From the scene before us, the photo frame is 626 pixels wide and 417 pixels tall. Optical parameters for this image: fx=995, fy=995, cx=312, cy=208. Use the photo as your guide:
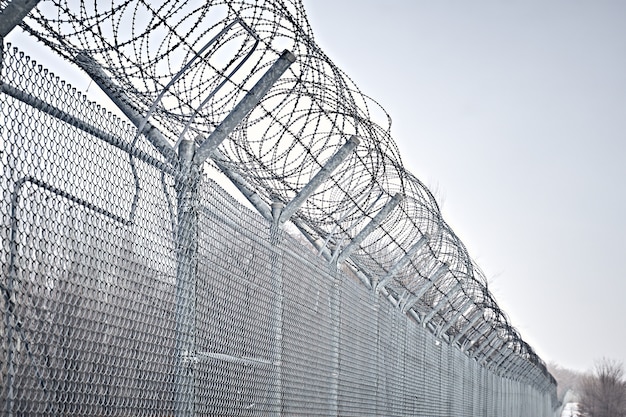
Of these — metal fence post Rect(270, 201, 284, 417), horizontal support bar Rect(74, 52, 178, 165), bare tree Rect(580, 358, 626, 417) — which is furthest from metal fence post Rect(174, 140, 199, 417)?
bare tree Rect(580, 358, 626, 417)

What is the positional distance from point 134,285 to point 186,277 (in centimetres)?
54

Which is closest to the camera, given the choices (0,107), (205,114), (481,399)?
(0,107)

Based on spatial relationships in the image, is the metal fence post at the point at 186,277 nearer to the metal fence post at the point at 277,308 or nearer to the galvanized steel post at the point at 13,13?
the metal fence post at the point at 277,308

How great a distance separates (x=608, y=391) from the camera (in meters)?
47.2

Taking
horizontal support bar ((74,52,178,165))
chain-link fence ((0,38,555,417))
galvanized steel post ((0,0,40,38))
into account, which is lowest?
chain-link fence ((0,38,555,417))

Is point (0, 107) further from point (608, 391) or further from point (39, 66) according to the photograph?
point (608, 391)

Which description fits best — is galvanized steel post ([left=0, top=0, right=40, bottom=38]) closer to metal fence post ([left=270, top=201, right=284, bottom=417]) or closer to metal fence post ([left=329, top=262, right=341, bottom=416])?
metal fence post ([left=270, top=201, right=284, bottom=417])

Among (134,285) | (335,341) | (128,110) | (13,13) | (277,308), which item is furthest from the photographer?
(335,341)

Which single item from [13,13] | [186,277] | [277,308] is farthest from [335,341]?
[13,13]

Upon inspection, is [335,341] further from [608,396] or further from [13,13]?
[608,396]

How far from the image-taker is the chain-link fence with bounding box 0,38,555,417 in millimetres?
2596

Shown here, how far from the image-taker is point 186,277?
3.80 meters

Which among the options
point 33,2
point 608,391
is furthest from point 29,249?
point 608,391

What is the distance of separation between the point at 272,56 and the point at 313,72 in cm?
45
